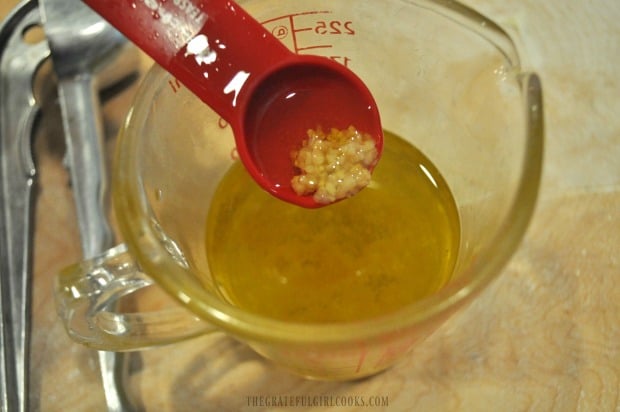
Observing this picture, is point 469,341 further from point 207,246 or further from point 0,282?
point 0,282

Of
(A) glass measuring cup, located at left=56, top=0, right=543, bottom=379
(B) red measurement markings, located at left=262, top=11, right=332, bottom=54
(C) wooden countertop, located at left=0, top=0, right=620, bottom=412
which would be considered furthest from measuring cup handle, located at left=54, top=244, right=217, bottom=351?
(B) red measurement markings, located at left=262, top=11, right=332, bottom=54

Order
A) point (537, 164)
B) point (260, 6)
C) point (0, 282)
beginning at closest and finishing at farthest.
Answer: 1. point (537, 164)
2. point (260, 6)
3. point (0, 282)

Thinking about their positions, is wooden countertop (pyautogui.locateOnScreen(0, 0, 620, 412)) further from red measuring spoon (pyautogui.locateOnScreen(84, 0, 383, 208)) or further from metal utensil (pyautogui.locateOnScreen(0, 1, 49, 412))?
red measuring spoon (pyautogui.locateOnScreen(84, 0, 383, 208))

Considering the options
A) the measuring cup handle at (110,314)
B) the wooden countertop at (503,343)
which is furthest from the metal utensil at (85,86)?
the measuring cup handle at (110,314)

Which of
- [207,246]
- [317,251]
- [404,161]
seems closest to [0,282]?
[207,246]

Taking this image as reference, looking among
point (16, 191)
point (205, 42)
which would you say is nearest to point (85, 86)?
point (16, 191)
